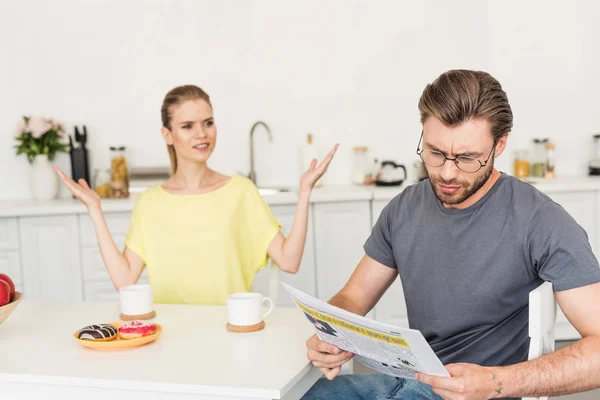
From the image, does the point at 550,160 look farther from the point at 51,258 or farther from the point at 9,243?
the point at 9,243

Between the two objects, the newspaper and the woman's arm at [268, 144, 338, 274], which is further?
the woman's arm at [268, 144, 338, 274]

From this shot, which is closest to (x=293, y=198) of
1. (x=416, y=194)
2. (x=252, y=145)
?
(x=252, y=145)

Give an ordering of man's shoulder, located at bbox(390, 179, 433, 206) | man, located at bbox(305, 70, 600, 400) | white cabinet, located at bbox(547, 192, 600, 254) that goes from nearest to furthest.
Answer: man, located at bbox(305, 70, 600, 400)
man's shoulder, located at bbox(390, 179, 433, 206)
white cabinet, located at bbox(547, 192, 600, 254)

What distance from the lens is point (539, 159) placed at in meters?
4.35

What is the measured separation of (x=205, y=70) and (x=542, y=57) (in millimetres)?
1987

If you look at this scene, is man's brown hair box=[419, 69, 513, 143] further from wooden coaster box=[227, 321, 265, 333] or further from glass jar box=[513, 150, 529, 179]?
glass jar box=[513, 150, 529, 179]

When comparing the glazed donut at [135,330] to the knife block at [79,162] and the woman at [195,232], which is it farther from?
the knife block at [79,162]

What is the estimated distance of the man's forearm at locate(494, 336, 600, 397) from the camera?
1466mm

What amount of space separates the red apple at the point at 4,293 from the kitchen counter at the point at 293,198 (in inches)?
72.9

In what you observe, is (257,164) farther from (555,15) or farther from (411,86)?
(555,15)

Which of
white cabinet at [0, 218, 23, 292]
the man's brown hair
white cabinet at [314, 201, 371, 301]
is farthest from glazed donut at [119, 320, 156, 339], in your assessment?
white cabinet at [0, 218, 23, 292]

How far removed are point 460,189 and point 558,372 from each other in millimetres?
473

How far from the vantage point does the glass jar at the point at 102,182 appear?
4.07 metres

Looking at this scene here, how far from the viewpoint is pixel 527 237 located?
1674mm
